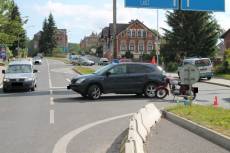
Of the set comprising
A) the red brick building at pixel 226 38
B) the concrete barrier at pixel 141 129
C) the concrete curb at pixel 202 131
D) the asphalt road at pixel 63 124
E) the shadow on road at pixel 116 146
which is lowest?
the asphalt road at pixel 63 124

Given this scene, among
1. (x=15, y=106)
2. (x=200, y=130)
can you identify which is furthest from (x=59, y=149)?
(x=15, y=106)

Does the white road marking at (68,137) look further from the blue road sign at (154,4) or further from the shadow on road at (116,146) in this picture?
the blue road sign at (154,4)

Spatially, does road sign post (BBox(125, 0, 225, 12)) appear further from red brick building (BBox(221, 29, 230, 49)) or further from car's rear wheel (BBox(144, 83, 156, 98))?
red brick building (BBox(221, 29, 230, 49))

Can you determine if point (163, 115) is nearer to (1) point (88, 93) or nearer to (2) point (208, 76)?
(1) point (88, 93)

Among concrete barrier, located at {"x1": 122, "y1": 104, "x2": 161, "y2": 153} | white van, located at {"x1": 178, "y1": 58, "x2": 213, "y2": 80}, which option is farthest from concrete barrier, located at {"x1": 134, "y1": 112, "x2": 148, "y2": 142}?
white van, located at {"x1": 178, "y1": 58, "x2": 213, "y2": 80}

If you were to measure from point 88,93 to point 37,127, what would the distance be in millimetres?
9402

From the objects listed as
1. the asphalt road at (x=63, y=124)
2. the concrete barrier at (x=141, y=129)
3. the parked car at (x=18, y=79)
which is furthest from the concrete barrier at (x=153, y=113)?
the parked car at (x=18, y=79)

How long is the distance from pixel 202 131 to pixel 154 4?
884 inches

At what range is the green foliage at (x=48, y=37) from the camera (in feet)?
538

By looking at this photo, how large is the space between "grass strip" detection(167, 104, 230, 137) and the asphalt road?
36.7 inches

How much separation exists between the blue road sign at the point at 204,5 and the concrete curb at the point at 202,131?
1910 cm

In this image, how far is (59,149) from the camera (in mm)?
9984

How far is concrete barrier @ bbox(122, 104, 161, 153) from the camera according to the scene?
26.6 ft

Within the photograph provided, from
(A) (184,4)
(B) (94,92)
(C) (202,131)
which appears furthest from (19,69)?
(C) (202,131)
